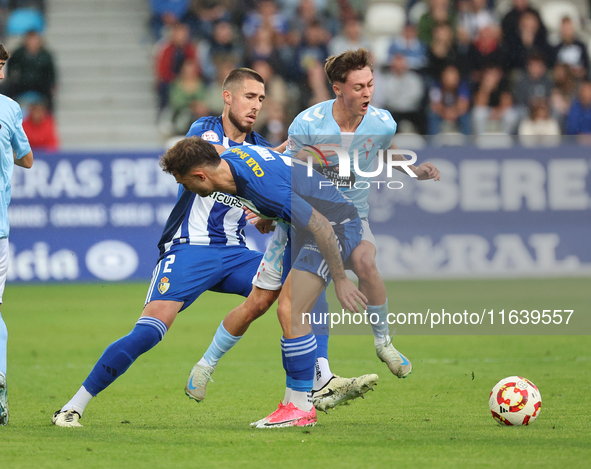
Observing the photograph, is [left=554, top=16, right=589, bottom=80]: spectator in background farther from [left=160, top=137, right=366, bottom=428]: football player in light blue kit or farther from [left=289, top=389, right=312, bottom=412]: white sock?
[left=289, top=389, right=312, bottom=412]: white sock

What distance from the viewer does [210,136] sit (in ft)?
19.7

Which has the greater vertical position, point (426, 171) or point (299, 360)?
point (426, 171)

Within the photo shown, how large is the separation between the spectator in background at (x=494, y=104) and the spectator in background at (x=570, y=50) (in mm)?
1150

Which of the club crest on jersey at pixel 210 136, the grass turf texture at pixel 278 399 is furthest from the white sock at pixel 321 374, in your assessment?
the club crest on jersey at pixel 210 136

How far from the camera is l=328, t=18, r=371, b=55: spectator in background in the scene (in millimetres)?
15711

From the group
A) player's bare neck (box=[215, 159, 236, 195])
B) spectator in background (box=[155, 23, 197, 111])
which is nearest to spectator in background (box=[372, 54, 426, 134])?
spectator in background (box=[155, 23, 197, 111])

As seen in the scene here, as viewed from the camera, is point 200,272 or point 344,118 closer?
point 200,272

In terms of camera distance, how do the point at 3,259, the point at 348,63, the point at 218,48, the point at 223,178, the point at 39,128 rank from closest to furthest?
the point at 223,178 → the point at 3,259 → the point at 348,63 → the point at 39,128 → the point at 218,48

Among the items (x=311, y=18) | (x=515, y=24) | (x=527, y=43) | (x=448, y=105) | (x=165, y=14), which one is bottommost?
(x=448, y=105)

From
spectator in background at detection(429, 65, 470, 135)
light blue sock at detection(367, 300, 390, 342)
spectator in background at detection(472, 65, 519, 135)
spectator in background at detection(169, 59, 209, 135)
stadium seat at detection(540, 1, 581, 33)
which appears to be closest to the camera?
light blue sock at detection(367, 300, 390, 342)

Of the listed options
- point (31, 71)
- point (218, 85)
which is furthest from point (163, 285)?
point (31, 71)

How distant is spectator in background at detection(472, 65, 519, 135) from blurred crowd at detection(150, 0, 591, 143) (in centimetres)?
2

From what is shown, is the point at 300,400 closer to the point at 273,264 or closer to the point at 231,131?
the point at 273,264

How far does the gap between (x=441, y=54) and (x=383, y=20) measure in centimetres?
308
